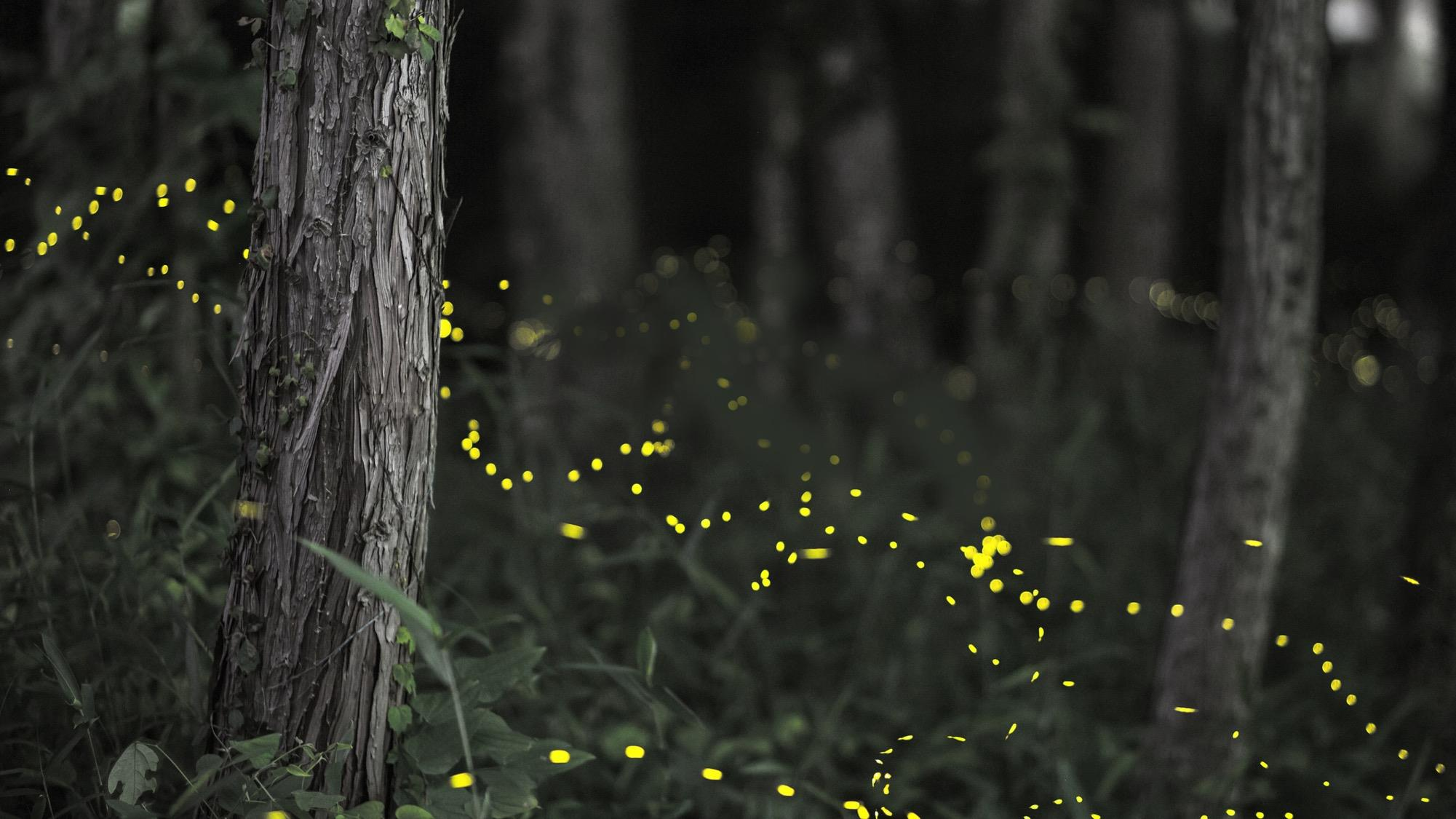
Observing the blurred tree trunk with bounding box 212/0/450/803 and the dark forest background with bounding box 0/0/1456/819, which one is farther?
the dark forest background with bounding box 0/0/1456/819

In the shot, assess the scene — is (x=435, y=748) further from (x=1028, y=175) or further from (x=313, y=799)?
(x=1028, y=175)

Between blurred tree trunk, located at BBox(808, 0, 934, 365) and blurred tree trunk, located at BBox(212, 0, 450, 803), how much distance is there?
4.09 meters

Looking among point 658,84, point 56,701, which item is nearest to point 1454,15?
point 56,701

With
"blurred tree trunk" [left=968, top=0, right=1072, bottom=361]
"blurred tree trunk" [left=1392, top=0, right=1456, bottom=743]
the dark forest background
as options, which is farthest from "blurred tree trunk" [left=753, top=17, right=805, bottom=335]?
"blurred tree trunk" [left=1392, top=0, right=1456, bottom=743]

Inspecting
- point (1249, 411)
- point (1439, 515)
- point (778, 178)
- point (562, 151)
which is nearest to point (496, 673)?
point (1249, 411)

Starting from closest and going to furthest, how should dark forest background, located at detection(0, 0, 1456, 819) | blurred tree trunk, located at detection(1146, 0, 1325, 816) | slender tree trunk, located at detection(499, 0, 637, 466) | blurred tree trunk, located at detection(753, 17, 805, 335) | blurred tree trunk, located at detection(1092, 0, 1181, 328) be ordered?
dark forest background, located at detection(0, 0, 1456, 819) → blurred tree trunk, located at detection(1146, 0, 1325, 816) → slender tree trunk, located at detection(499, 0, 637, 466) → blurred tree trunk, located at detection(753, 17, 805, 335) → blurred tree trunk, located at detection(1092, 0, 1181, 328)

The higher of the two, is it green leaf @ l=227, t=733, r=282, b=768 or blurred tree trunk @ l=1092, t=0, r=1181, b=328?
blurred tree trunk @ l=1092, t=0, r=1181, b=328

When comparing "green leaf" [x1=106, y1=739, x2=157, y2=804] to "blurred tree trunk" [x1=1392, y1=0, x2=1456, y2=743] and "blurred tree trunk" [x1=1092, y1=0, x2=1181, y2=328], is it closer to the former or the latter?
"blurred tree trunk" [x1=1392, y1=0, x2=1456, y2=743]

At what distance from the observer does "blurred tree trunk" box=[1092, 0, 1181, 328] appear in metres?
6.72

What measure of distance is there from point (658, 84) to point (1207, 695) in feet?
22.0

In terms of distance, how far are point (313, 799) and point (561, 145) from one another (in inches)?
158

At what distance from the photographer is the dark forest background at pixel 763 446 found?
245cm

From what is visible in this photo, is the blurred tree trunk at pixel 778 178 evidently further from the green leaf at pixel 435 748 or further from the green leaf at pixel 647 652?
the green leaf at pixel 435 748

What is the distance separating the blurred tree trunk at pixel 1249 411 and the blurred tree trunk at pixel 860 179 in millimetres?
2907
